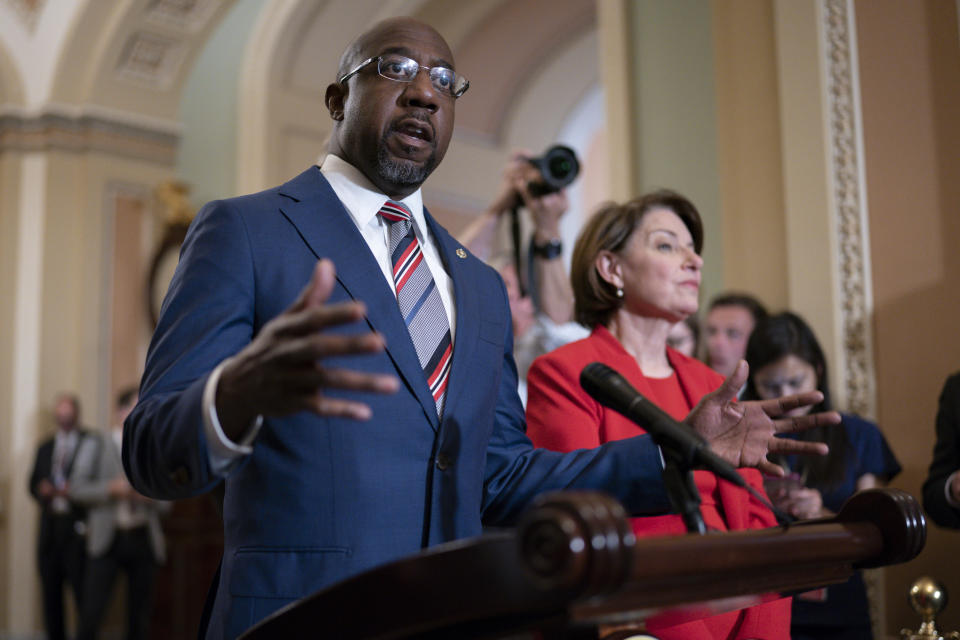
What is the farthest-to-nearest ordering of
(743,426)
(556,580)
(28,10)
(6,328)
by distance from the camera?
(28,10) < (6,328) < (743,426) < (556,580)

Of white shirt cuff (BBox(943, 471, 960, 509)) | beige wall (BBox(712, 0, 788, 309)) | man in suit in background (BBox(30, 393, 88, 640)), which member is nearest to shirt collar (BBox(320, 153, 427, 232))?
white shirt cuff (BBox(943, 471, 960, 509))

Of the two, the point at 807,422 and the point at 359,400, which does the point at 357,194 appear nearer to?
the point at 359,400

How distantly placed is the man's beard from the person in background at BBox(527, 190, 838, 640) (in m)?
0.75

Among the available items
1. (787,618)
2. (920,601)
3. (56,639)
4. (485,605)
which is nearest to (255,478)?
(485,605)

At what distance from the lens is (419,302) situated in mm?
1594

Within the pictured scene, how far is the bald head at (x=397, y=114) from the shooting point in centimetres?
165

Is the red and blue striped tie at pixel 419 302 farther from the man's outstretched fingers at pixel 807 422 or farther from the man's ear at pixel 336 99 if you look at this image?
the man's outstretched fingers at pixel 807 422

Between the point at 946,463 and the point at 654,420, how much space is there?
1840 millimetres

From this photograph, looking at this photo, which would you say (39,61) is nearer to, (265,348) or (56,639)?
(56,639)

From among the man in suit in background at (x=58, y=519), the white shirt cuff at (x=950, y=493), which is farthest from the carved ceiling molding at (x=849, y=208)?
the man in suit in background at (x=58, y=519)

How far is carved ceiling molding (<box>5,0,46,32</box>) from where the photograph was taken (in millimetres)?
8562

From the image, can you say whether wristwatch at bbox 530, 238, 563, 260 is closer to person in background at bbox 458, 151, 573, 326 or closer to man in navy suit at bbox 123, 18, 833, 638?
person in background at bbox 458, 151, 573, 326

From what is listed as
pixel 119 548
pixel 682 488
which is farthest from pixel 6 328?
pixel 682 488

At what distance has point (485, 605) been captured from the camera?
0.93 meters
